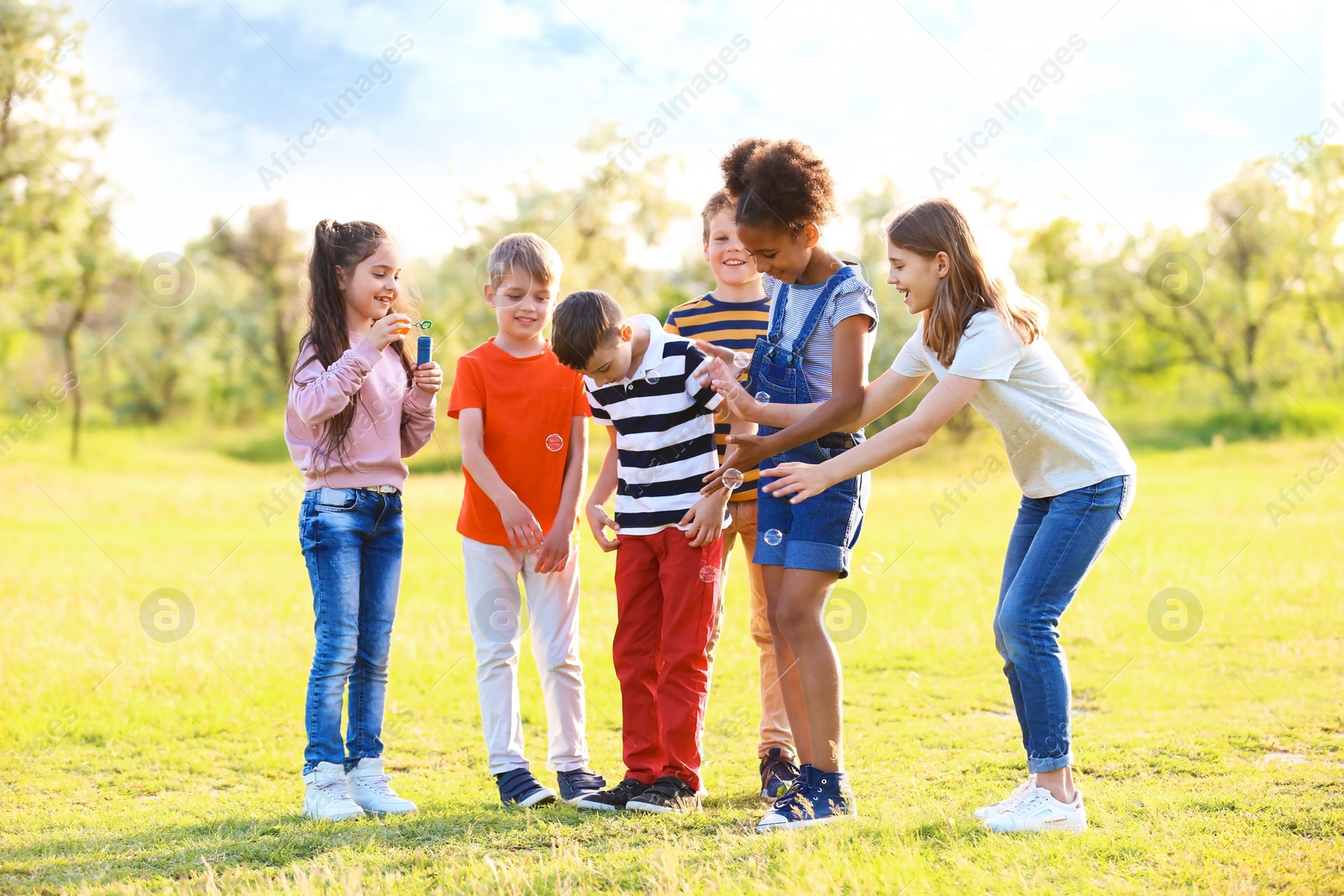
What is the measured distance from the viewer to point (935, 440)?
25.3m

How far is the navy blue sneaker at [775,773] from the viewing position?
15.3ft

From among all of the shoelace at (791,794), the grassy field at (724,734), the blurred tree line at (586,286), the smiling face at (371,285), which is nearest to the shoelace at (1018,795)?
the grassy field at (724,734)

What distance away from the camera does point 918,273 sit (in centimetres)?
393

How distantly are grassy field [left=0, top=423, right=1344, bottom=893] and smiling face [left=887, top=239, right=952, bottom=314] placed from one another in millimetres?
1132

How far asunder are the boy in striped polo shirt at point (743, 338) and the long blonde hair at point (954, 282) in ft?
3.08

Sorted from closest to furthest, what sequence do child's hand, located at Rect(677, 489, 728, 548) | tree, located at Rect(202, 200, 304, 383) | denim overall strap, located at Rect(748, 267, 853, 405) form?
denim overall strap, located at Rect(748, 267, 853, 405) → child's hand, located at Rect(677, 489, 728, 548) → tree, located at Rect(202, 200, 304, 383)

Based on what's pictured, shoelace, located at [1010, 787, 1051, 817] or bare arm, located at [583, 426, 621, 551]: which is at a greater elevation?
bare arm, located at [583, 426, 621, 551]

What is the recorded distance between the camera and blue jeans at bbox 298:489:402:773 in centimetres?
451

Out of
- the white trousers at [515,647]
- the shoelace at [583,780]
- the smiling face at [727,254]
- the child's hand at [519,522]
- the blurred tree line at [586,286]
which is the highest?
the blurred tree line at [586,286]

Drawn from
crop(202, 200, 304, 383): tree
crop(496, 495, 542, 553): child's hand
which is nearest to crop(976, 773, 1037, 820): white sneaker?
crop(496, 495, 542, 553): child's hand

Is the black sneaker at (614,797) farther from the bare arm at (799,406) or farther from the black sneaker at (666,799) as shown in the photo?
the bare arm at (799,406)

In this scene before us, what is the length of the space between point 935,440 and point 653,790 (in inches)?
862

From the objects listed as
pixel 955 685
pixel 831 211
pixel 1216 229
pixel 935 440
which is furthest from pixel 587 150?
pixel 831 211

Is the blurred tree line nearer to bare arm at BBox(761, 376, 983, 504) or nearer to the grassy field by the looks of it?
the grassy field
